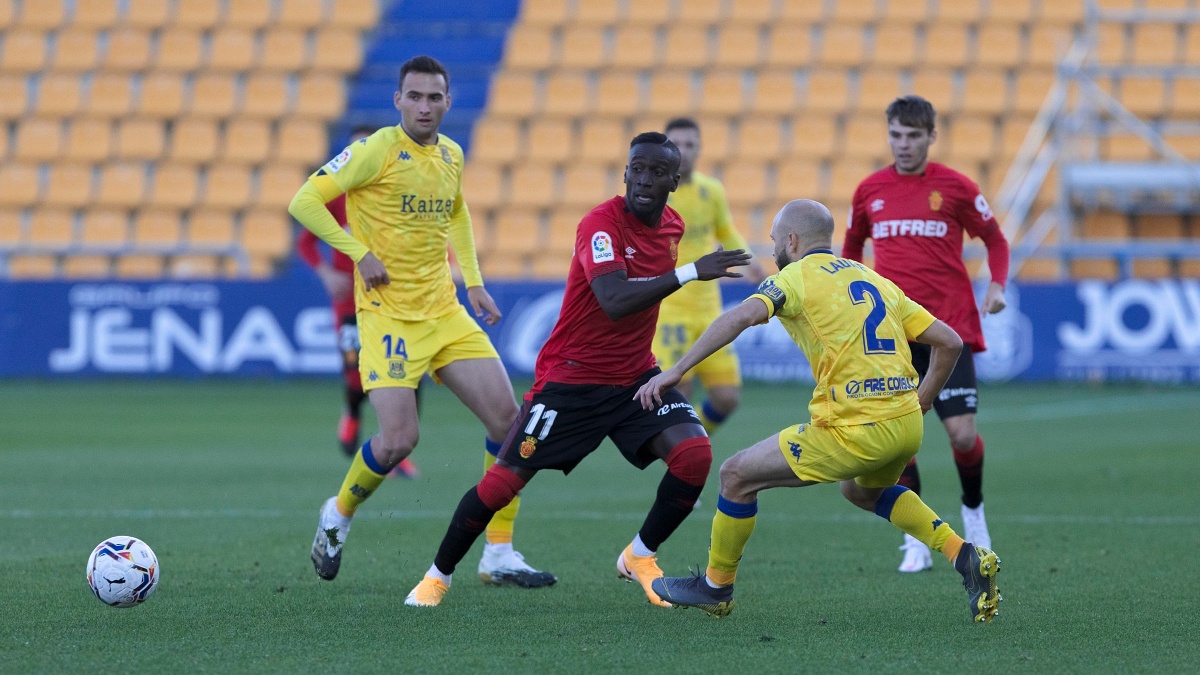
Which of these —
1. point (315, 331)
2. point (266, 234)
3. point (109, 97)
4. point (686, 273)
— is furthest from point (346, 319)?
point (109, 97)

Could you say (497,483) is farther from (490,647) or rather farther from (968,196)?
(968,196)

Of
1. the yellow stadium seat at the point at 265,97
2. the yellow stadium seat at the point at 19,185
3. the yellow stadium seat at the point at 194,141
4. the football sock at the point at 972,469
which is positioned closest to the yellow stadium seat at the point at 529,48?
the yellow stadium seat at the point at 265,97

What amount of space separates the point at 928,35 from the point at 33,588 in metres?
18.2

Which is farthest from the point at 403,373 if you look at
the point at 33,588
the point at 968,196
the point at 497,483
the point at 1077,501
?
the point at 1077,501

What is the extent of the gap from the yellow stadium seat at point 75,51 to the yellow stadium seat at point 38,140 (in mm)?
1146

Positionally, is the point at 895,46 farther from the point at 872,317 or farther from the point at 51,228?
the point at 872,317

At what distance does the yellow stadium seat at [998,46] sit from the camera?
2177 cm

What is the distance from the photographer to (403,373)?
6715mm

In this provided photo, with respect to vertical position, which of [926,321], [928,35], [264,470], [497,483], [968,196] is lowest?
[264,470]

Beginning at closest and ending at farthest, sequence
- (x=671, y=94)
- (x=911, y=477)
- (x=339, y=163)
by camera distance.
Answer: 1. (x=339, y=163)
2. (x=911, y=477)
3. (x=671, y=94)

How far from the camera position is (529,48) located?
915 inches

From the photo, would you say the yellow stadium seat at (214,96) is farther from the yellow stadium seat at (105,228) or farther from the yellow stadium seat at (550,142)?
the yellow stadium seat at (550,142)

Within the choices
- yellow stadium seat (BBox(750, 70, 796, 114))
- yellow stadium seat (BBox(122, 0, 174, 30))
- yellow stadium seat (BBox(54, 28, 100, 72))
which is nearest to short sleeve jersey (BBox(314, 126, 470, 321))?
yellow stadium seat (BBox(750, 70, 796, 114))

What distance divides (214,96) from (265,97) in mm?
779
